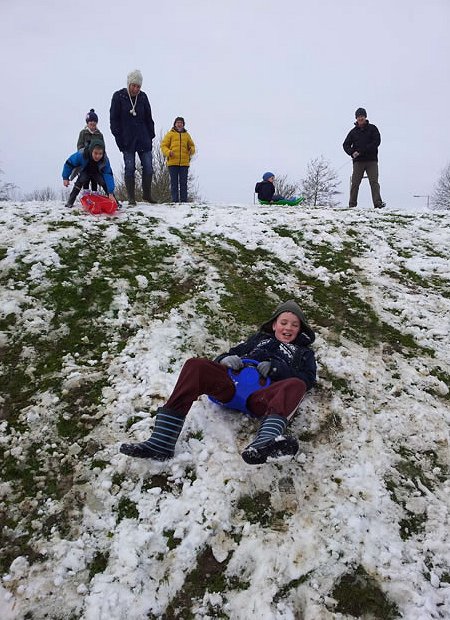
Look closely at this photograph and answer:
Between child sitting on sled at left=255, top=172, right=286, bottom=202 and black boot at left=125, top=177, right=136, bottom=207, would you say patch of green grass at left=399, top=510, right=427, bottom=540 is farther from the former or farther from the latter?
child sitting on sled at left=255, top=172, right=286, bottom=202

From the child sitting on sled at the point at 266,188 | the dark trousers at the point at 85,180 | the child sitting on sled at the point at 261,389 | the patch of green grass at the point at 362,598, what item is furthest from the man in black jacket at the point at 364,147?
the patch of green grass at the point at 362,598

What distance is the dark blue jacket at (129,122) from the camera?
8820 millimetres

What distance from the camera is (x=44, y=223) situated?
23.5 feet

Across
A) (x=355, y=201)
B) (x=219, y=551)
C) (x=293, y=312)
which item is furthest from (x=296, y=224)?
(x=219, y=551)

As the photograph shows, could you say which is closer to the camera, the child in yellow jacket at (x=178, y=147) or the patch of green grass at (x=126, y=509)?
the patch of green grass at (x=126, y=509)

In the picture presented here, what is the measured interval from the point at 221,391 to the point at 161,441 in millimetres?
641

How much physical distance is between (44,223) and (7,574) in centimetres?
572

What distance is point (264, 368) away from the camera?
380 centimetres

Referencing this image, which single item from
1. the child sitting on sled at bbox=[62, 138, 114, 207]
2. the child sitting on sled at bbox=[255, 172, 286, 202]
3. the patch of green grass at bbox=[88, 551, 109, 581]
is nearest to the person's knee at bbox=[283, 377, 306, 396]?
the patch of green grass at bbox=[88, 551, 109, 581]

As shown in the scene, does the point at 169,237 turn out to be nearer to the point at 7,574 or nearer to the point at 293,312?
the point at 293,312

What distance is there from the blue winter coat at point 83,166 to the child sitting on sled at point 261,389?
5105 mm

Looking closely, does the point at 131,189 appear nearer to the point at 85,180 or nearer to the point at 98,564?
the point at 85,180

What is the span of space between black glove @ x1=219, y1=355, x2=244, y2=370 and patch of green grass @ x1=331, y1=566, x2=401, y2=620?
5.63 ft

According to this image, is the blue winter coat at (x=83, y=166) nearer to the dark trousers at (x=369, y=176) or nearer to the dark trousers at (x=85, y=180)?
the dark trousers at (x=85, y=180)
